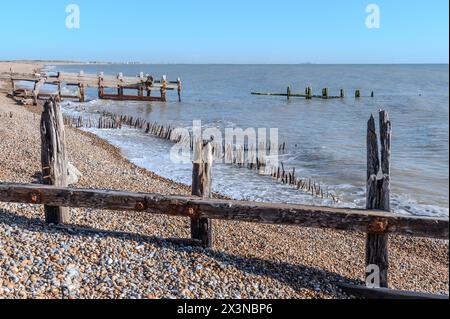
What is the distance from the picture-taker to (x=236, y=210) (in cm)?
616

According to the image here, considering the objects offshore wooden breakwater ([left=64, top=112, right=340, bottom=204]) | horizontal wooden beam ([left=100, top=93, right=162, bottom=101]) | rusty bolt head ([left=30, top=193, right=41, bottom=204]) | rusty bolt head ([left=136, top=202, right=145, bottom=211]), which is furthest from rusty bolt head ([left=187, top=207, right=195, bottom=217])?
horizontal wooden beam ([left=100, top=93, right=162, bottom=101])

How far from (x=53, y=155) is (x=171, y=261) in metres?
2.59

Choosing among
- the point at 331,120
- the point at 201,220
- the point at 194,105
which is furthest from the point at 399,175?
the point at 194,105

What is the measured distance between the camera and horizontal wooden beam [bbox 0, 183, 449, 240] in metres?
5.55

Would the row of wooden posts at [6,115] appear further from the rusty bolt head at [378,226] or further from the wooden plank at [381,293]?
the rusty bolt head at [378,226]

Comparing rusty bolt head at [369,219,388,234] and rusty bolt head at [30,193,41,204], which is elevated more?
rusty bolt head at [30,193,41,204]

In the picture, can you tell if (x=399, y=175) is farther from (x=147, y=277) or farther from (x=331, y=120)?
(x=331, y=120)

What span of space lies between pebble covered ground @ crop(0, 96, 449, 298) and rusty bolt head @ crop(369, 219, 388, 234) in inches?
36.2

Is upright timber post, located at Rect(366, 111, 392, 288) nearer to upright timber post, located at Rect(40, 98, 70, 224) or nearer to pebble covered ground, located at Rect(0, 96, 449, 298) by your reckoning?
pebble covered ground, located at Rect(0, 96, 449, 298)

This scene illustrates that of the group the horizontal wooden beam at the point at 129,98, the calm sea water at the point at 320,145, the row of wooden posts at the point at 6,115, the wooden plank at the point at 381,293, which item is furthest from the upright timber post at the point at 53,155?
the horizontal wooden beam at the point at 129,98

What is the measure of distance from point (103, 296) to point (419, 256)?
700 centimetres

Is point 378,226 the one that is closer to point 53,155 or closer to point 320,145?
point 53,155

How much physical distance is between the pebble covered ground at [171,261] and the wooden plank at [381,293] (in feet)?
0.58
